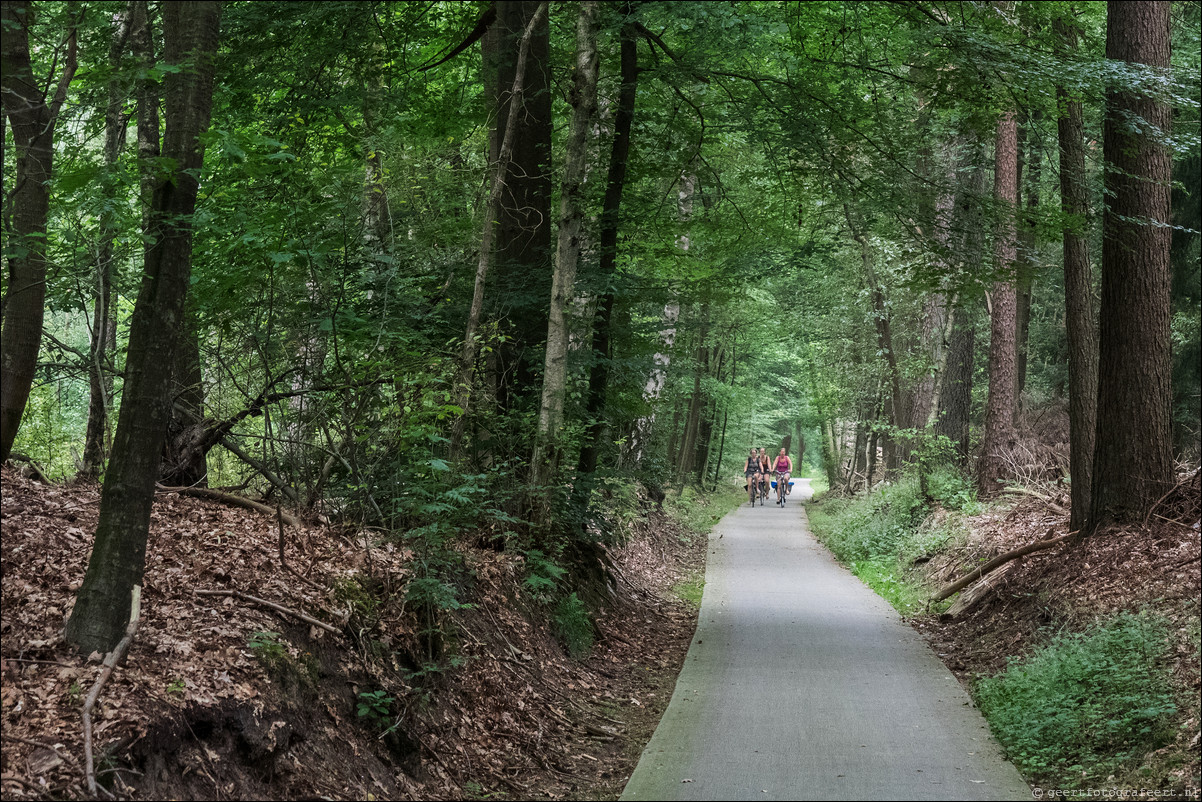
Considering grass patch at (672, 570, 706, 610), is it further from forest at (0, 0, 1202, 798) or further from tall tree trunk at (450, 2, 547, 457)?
tall tree trunk at (450, 2, 547, 457)

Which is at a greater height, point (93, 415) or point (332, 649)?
point (93, 415)

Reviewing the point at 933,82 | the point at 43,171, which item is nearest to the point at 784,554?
the point at 933,82

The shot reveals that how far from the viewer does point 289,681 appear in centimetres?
525

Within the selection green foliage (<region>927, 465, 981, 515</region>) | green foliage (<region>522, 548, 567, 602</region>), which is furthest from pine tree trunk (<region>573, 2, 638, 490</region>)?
green foliage (<region>927, 465, 981, 515</region>)

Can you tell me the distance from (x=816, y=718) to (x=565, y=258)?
17.1 ft

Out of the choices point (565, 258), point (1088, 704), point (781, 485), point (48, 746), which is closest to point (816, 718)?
point (1088, 704)

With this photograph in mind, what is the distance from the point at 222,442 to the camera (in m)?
7.94

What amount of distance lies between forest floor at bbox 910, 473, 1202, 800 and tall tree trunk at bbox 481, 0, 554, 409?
5.53 metres

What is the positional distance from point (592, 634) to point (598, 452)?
9.83 ft

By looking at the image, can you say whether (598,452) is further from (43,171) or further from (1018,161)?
(1018,161)

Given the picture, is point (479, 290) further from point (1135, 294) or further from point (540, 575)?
point (1135, 294)

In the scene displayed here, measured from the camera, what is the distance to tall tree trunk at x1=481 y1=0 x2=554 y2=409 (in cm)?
1070

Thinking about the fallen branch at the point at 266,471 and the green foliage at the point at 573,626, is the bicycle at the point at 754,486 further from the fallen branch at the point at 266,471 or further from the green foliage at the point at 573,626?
the fallen branch at the point at 266,471

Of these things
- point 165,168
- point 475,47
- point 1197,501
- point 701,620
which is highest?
point 475,47
